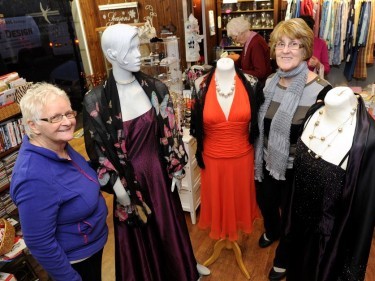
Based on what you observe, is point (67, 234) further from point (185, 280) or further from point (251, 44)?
point (251, 44)

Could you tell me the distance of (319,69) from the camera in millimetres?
3180

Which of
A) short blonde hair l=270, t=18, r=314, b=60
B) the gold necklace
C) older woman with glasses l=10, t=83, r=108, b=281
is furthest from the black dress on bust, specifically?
older woman with glasses l=10, t=83, r=108, b=281

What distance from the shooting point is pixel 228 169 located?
79.9 inches

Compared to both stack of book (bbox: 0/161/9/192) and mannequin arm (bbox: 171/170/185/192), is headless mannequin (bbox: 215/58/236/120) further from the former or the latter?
stack of book (bbox: 0/161/9/192)

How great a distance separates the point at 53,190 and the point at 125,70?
0.68 meters

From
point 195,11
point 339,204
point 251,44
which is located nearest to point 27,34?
point 195,11

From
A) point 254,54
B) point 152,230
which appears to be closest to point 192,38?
point 254,54

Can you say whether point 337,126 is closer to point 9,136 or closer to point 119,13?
point 9,136

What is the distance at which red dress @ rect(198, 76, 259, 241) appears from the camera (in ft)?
6.39

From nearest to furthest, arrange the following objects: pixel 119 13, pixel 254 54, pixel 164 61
Result: 1. pixel 254 54
2. pixel 164 61
3. pixel 119 13

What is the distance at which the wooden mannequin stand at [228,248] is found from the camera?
231 cm

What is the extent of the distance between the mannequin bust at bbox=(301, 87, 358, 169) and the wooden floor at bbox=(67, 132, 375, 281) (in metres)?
1.29

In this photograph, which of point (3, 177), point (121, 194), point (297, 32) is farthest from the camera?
point (3, 177)

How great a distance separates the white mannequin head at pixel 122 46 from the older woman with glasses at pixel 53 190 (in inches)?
12.9
